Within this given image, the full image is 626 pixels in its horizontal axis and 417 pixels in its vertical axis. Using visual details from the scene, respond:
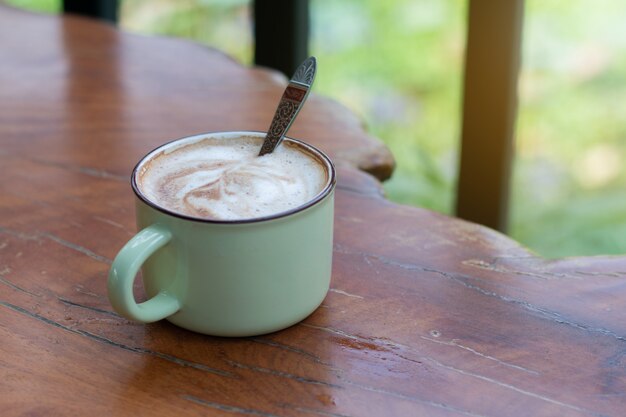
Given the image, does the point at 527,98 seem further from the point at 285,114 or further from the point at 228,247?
the point at 228,247

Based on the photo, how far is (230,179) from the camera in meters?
0.78

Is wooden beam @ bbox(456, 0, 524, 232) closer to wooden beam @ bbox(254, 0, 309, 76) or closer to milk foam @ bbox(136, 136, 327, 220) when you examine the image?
wooden beam @ bbox(254, 0, 309, 76)

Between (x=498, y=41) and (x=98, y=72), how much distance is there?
76 centimetres

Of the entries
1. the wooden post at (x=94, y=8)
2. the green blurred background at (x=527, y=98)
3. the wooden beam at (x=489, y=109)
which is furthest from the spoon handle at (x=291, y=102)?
the wooden post at (x=94, y=8)

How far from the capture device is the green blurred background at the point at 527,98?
2123mm

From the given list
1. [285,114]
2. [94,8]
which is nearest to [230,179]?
[285,114]

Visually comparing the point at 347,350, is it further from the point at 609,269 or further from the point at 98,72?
the point at 98,72

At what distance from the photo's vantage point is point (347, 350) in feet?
2.43

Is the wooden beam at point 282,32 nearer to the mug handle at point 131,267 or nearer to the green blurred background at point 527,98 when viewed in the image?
the green blurred background at point 527,98

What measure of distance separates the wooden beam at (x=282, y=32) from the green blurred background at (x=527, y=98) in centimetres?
37

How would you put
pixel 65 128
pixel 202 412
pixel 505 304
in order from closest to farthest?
pixel 202 412
pixel 505 304
pixel 65 128

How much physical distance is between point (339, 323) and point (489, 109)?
1.05m

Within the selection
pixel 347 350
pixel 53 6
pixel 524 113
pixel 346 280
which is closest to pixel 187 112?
pixel 346 280

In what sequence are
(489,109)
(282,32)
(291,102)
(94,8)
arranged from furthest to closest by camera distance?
1. (94,8)
2. (282,32)
3. (489,109)
4. (291,102)
